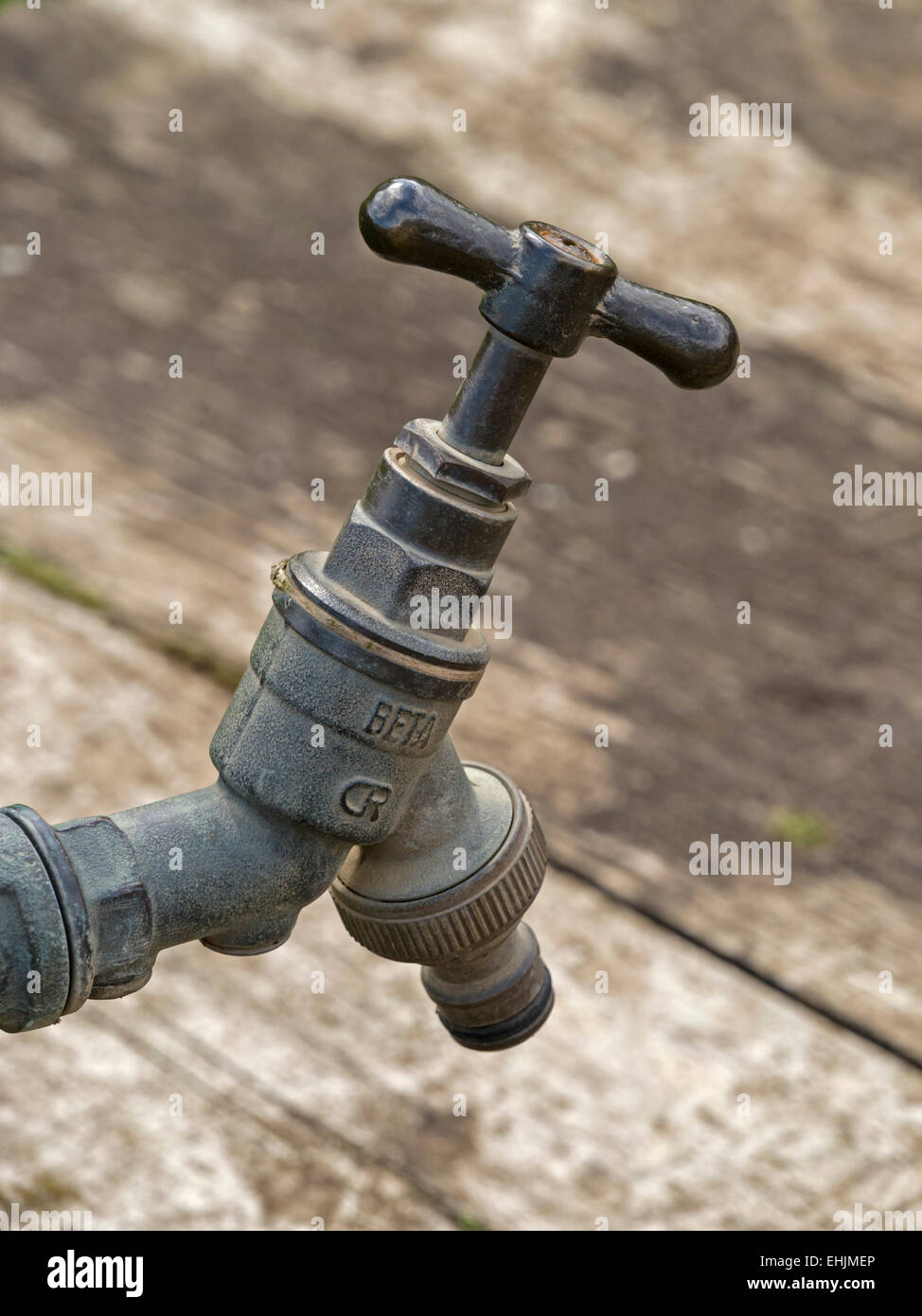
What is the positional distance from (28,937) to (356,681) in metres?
0.19

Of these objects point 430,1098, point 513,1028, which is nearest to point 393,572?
point 513,1028

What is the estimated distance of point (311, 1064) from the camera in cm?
102

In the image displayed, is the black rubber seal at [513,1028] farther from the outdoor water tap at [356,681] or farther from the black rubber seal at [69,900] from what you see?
the black rubber seal at [69,900]

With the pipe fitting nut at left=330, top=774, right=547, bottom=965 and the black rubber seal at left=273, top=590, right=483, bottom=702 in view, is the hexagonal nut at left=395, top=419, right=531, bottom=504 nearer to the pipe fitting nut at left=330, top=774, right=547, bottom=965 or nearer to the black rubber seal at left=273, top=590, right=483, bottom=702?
the black rubber seal at left=273, top=590, right=483, bottom=702

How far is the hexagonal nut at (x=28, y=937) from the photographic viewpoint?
0.63 m

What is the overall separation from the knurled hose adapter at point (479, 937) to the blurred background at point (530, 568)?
21cm

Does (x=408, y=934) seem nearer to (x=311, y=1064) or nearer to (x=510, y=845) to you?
(x=510, y=845)

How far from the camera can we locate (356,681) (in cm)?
67

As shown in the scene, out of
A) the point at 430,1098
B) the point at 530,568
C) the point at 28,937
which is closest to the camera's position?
the point at 28,937

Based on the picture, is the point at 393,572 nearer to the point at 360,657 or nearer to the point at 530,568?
the point at 360,657

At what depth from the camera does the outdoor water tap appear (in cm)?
64

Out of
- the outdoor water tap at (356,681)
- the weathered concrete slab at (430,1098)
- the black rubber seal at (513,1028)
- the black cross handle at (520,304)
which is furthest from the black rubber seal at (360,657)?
the weathered concrete slab at (430,1098)

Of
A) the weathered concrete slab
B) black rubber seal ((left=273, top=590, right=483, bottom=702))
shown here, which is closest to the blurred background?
the weathered concrete slab

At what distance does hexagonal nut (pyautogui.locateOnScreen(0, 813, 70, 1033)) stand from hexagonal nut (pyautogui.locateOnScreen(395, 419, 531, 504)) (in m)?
0.26
